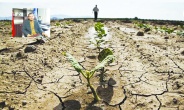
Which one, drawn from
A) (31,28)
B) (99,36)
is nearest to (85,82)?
(31,28)

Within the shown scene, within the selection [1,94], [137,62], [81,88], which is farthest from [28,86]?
[137,62]

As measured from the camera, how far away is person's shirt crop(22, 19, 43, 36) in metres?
3.83

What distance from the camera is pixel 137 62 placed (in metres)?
3.62

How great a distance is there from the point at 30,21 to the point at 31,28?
14 centimetres

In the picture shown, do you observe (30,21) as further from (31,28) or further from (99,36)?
(99,36)

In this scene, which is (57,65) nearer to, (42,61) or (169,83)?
(42,61)

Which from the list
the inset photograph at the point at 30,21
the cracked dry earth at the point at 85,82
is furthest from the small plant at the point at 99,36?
the inset photograph at the point at 30,21

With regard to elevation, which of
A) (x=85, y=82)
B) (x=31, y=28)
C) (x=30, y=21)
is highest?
(x=30, y=21)

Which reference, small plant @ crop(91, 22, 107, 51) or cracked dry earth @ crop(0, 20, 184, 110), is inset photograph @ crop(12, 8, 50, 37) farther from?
small plant @ crop(91, 22, 107, 51)

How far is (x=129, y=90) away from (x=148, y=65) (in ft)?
3.32

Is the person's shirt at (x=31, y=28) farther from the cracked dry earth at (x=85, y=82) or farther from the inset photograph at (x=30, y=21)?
the cracked dry earth at (x=85, y=82)

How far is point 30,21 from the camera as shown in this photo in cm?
383

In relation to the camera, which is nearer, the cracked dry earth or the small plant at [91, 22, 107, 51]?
the cracked dry earth

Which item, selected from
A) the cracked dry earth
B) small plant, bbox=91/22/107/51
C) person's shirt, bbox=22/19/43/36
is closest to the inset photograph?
person's shirt, bbox=22/19/43/36
